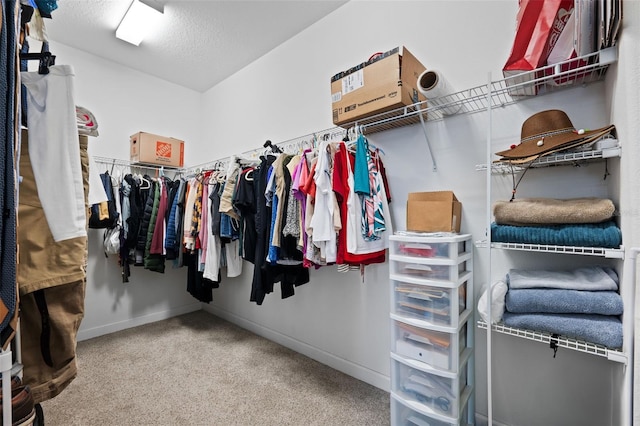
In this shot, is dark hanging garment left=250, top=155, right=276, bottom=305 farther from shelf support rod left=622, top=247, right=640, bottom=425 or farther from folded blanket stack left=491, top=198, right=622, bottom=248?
shelf support rod left=622, top=247, right=640, bottom=425

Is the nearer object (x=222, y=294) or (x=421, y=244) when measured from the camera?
(x=421, y=244)

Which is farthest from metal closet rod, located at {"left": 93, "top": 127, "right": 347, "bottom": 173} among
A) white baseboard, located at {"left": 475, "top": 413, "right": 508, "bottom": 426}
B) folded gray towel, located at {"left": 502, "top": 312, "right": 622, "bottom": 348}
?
white baseboard, located at {"left": 475, "top": 413, "right": 508, "bottom": 426}

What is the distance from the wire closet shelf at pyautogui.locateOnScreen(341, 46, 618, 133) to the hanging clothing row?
24 cm

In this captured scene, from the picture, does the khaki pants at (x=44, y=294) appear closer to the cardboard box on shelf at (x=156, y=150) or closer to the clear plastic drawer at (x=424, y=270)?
the clear plastic drawer at (x=424, y=270)

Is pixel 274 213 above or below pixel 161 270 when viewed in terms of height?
above

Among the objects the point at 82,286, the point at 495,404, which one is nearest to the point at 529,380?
the point at 495,404

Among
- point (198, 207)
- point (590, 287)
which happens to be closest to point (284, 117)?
point (198, 207)

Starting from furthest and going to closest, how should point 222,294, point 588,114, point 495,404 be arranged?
point 222,294
point 495,404
point 588,114

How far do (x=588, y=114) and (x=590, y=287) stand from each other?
79cm

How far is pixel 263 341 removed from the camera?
2.71 metres

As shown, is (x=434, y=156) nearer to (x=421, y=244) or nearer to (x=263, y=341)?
(x=421, y=244)

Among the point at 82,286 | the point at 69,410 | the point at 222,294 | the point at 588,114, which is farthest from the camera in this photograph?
the point at 222,294

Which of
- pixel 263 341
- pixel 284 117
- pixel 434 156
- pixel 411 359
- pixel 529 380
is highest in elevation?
pixel 284 117

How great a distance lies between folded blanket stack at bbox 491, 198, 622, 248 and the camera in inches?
41.9
